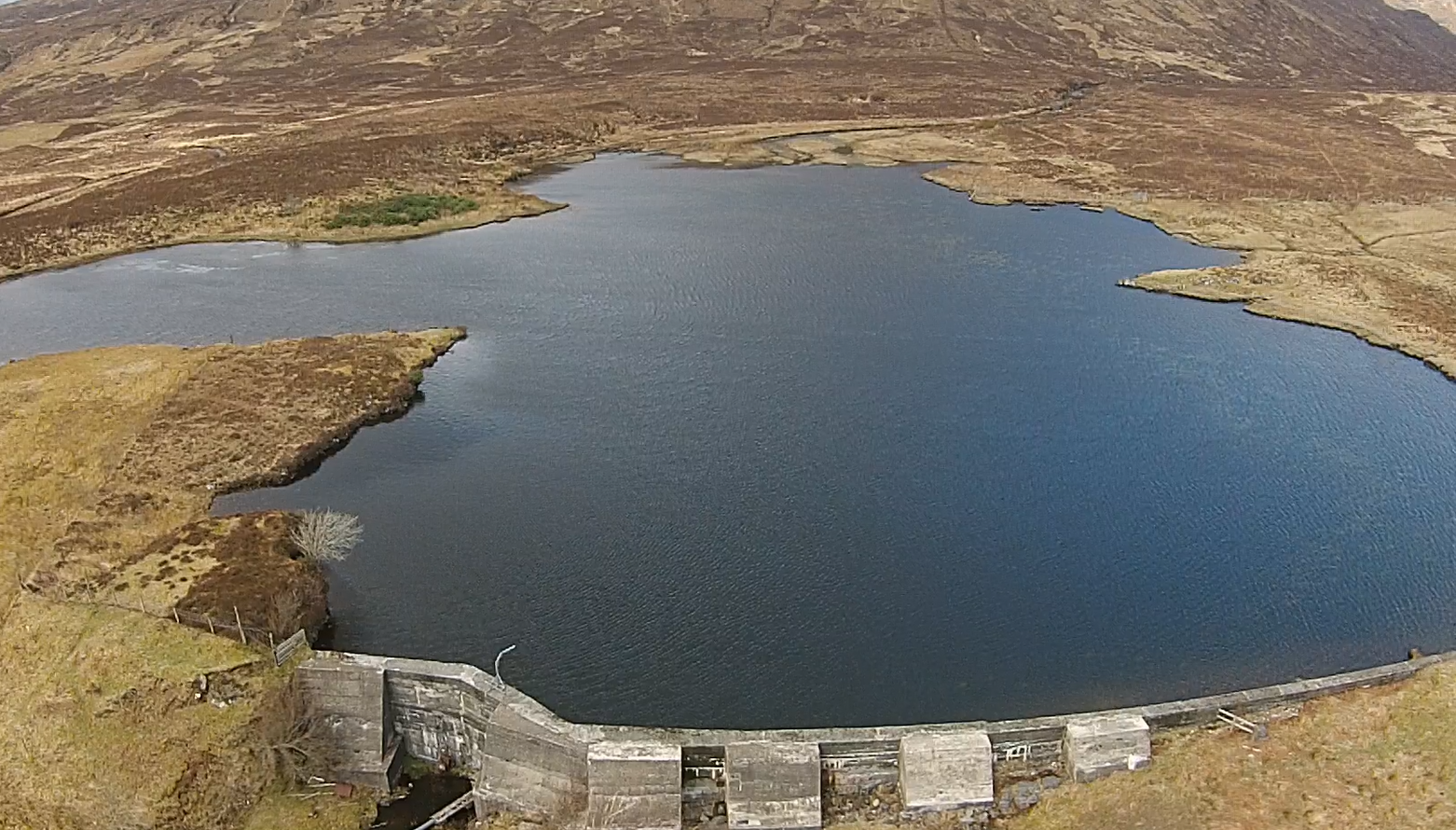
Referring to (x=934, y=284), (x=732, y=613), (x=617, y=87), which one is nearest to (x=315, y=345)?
(x=732, y=613)

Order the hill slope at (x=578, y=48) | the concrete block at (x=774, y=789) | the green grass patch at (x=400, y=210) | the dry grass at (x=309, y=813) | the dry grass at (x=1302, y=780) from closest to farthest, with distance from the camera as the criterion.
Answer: the dry grass at (x=1302, y=780) → the concrete block at (x=774, y=789) → the dry grass at (x=309, y=813) → the green grass patch at (x=400, y=210) → the hill slope at (x=578, y=48)

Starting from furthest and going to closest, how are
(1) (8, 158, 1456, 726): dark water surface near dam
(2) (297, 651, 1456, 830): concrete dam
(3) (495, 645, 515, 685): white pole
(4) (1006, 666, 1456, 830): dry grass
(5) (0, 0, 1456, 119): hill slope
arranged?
1. (5) (0, 0, 1456, 119): hill slope
2. (1) (8, 158, 1456, 726): dark water surface near dam
3. (3) (495, 645, 515, 685): white pole
4. (2) (297, 651, 1456, 830): concrete dam
5. (4) (1006, 666, 1456, 830): dry grass

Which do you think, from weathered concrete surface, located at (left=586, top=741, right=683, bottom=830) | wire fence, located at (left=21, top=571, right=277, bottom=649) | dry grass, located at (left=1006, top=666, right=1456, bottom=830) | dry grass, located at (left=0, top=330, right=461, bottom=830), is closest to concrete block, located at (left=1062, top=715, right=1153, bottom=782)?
dry grass, located at (left=1006, top=666, right=1456, bottom=830)

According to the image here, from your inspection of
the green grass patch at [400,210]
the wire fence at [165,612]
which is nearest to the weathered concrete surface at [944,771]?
the wire fence at [165,612]

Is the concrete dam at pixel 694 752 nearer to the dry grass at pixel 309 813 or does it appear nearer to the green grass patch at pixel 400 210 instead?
the dry grass at pixel 309 813

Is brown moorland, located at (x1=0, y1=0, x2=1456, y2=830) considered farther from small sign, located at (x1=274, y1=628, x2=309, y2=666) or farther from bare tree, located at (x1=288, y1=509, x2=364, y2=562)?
bare tree, located at (x1=288, y1=509, x2=364, y2=562)

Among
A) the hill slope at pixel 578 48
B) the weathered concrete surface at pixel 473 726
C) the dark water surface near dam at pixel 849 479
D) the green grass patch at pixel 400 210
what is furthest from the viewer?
the hill slope at pixel 578 48

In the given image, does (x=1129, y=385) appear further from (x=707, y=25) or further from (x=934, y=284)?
(x=707, y=25)
